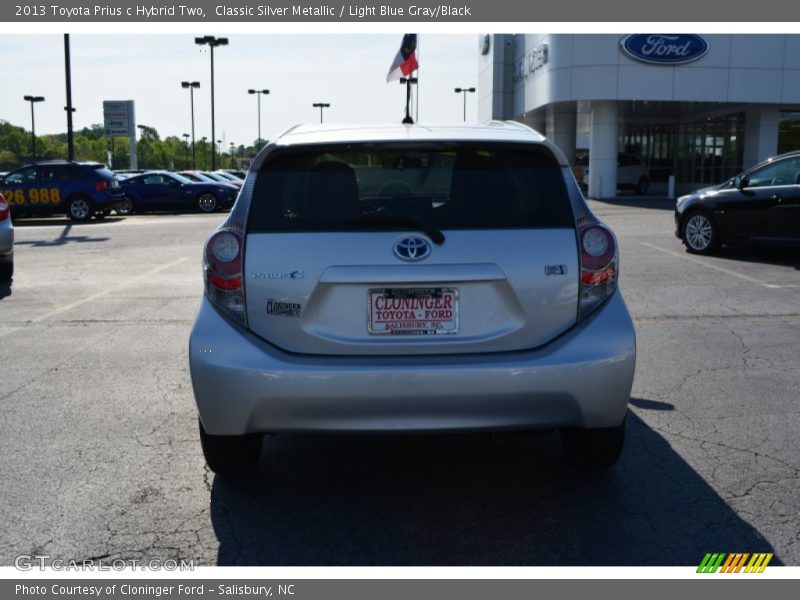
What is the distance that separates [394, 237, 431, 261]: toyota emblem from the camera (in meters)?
3.82

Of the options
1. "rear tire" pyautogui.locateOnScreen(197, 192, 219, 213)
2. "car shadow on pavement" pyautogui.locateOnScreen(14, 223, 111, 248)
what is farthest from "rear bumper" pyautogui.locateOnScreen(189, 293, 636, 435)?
"rear tire" pyautogui.locateOnScreen(197, 192, 219, 213)

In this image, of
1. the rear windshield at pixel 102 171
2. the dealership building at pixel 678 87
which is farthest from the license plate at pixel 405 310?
the dealership building at pixel 678 87

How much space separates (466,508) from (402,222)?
4.24 ft

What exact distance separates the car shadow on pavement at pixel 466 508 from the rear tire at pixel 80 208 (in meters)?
22.1

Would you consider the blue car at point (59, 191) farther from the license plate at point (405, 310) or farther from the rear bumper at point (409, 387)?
the license plate at point (405, 310)

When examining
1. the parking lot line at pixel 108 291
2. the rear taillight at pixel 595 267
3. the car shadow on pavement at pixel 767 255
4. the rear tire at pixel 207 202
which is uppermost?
the rear taillight at pixel 595 267

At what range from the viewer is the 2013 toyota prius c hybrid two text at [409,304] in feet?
12.3

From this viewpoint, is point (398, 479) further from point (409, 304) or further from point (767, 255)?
point (767, 255)

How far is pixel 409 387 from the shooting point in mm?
3721

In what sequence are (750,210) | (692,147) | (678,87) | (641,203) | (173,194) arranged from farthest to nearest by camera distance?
(692,147) → (678,87) → (641,203) → (173,194) → (750,210)

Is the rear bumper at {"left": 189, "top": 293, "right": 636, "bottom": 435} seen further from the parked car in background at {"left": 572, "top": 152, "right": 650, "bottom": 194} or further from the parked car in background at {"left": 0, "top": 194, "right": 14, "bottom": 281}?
the parked car in background at {"left": 572, "top": 152, "right": 650, "bottom": 194}

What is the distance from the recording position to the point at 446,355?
3.84m

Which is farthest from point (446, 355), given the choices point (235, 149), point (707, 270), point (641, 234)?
point (235, 149)

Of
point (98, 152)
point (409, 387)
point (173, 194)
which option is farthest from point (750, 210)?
point (98, 152)
